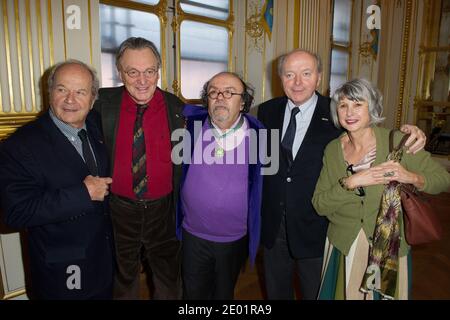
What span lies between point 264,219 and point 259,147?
465mm

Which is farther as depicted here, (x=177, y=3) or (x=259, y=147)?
(x=177, y=3)

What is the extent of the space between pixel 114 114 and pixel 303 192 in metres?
1.27

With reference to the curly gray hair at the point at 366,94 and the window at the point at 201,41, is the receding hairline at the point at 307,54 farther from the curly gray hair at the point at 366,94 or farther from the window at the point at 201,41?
the window at the point at 201,41

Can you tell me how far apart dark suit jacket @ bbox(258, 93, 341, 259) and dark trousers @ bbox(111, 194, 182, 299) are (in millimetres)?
724

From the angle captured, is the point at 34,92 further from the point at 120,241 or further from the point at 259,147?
the point at 259,147

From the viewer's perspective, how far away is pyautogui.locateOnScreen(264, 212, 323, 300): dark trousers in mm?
2164

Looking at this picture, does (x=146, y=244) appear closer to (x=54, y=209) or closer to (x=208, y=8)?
(x=54, y=209)

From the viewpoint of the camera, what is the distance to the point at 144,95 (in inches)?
85.7

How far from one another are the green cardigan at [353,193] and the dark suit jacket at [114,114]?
954mm

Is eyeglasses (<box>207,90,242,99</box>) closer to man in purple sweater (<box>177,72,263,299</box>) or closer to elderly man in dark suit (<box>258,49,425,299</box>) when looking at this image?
man in purple sweater (<box>177,72,263,299</box>)

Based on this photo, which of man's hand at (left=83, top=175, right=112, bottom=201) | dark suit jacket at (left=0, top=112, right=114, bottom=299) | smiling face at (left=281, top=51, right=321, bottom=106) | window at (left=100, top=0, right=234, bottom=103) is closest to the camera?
dark suit jacket at (left=0, top=112, right=114, bottom=299)

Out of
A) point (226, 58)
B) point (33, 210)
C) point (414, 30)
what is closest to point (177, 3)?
point (226, 58)

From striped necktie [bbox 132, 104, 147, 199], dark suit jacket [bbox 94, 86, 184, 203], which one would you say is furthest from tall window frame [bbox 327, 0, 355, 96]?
striped necktie [bbox 132, 104, 147, 199]

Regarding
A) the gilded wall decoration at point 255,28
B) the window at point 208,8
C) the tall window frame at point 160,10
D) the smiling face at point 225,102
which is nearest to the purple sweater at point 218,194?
the smiling face at point 225,102
